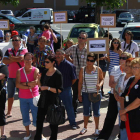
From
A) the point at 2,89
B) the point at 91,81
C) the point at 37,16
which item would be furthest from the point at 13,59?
the point at 37,16

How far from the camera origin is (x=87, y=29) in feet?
48.8

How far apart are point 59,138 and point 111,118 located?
1.14m

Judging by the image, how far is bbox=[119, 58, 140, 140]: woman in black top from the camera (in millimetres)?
4188

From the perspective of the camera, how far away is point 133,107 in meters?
4.19

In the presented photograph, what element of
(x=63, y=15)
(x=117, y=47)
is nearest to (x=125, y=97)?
(x=117, y=47)

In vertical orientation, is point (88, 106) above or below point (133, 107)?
below

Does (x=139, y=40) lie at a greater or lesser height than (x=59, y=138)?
greater

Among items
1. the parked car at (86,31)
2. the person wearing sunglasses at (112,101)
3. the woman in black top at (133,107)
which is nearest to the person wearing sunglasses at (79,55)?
the person wearing sunglasses at (112,101)

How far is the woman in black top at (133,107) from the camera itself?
13.7 feet

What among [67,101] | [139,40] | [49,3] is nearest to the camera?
[67,101]

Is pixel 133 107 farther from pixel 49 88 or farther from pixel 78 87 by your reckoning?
pixel 78 87

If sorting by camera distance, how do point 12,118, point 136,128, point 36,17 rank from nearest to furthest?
1. point 136,128
2. point 12,118
3. point 36,17

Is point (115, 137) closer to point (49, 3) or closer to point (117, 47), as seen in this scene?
point (117, 47)

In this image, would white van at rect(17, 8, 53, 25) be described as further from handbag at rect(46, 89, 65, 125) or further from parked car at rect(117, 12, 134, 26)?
handbag at rect(46, 89, 65, 125)
